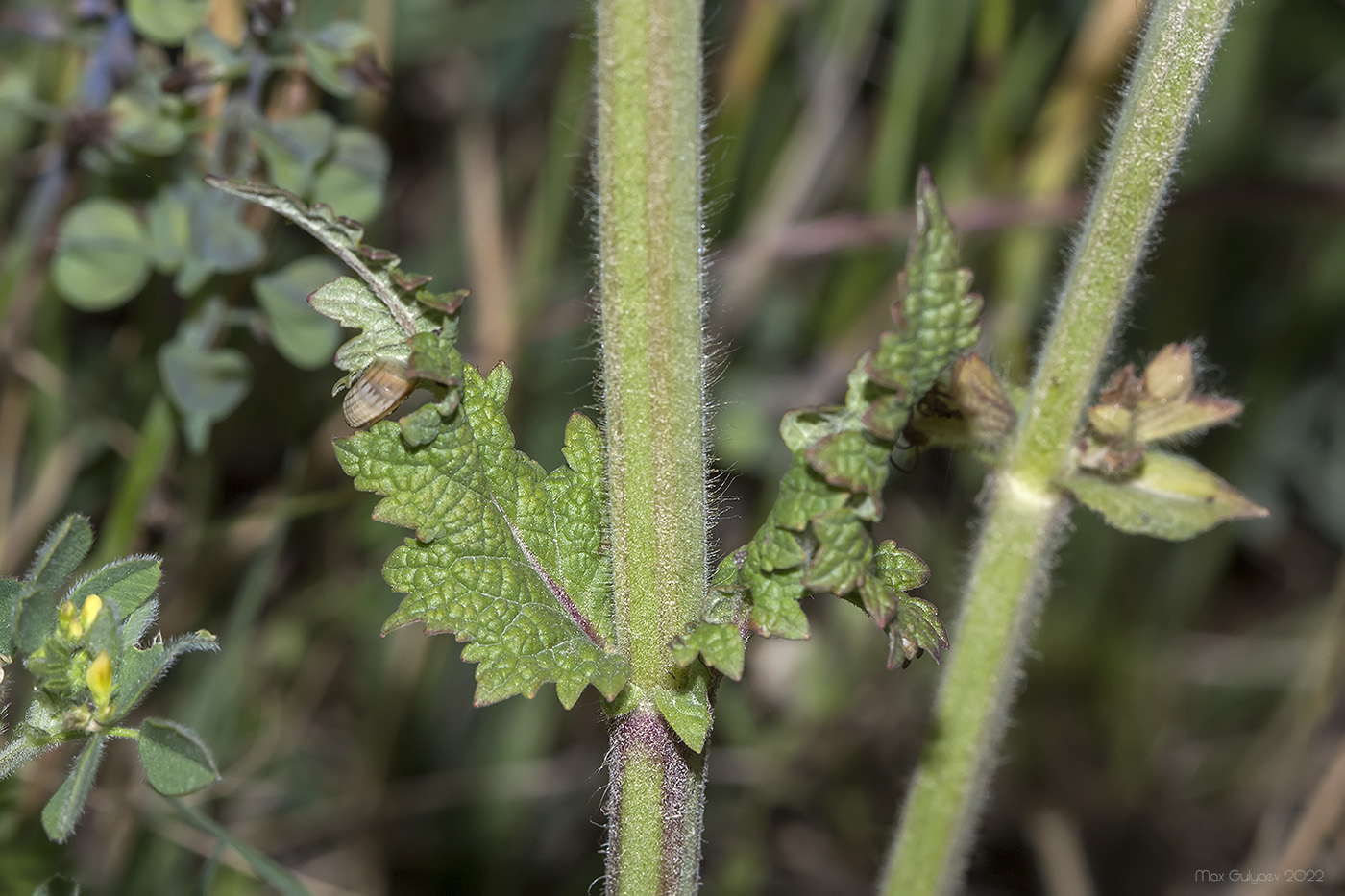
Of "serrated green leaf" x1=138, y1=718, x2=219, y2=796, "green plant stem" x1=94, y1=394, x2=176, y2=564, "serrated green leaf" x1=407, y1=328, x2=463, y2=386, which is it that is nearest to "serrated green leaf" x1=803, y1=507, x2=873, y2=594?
"serrated green leaf" x1=407, y1=328, x2=463, y2=386

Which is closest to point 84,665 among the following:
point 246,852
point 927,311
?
point 246,852

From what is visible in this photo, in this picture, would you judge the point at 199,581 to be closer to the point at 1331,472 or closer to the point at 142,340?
the point at 142,340

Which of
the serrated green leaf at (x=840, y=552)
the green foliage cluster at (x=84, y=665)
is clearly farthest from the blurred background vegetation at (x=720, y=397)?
the serrated green leaf at (x=840, y=552)

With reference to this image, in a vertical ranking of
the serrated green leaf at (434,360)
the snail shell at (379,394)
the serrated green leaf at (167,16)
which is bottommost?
the snail shell at (379,394)

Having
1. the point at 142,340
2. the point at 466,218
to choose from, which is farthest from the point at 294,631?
the point at 466,218

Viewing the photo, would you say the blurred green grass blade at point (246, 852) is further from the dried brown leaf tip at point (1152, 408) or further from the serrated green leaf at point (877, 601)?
the dried brown leaf tip at point (1152, 408)
